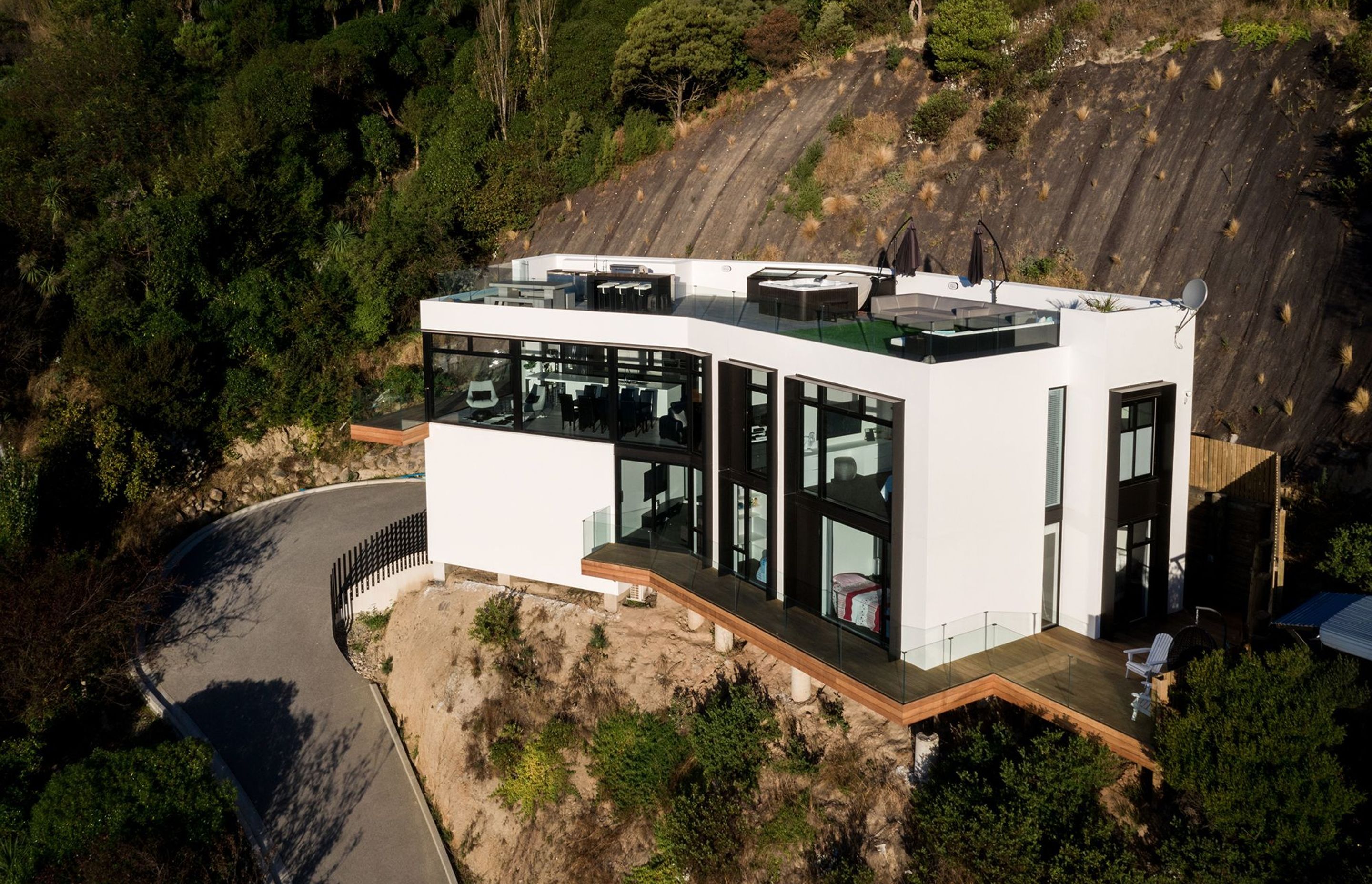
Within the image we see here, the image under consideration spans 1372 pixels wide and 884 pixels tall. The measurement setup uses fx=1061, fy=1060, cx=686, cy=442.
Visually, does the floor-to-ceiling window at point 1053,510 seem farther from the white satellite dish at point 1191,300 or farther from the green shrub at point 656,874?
the green shrub at point 656,874

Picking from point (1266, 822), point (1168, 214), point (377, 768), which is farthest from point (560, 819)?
point (1168, 214)

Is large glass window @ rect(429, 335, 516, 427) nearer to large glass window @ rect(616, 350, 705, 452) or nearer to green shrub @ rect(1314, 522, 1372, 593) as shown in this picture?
large glass window @ rect(616, 350, 705, 452)

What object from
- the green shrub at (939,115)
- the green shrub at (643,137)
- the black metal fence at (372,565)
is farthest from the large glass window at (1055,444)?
the green shrub at (643,137)

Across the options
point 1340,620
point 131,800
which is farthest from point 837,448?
point 131,800

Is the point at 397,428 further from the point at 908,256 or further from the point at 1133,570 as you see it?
the point at 1133,570

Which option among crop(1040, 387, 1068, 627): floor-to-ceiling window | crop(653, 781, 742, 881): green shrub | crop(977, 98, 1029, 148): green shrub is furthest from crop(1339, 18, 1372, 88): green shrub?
crop(653, 781, 742, 881): green shrub

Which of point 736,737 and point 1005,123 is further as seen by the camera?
point 1005,123
